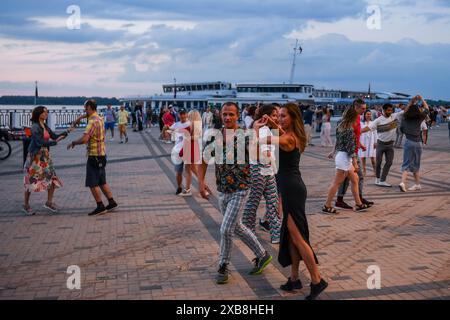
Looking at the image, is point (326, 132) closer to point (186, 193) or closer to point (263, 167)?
point (186, 193)

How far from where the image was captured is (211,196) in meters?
10.0

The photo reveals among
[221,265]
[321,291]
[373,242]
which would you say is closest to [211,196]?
[373,242]

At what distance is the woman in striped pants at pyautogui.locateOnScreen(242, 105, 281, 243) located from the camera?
6.35 m

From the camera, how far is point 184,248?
6523 mm

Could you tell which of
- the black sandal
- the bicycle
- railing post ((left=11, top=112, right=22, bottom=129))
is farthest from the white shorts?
railing post ((left=11, top=112, right=22, bottom=129))

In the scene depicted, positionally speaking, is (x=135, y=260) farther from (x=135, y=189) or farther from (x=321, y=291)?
(x=135, y=189)

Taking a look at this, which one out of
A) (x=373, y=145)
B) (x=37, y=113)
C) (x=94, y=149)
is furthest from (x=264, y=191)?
(x=373, y=145)

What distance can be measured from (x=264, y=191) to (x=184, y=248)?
124 centimetres

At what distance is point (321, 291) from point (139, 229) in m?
3.51

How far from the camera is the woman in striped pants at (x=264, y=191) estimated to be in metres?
6.35

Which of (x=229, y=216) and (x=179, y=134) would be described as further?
(x=179, y=134)

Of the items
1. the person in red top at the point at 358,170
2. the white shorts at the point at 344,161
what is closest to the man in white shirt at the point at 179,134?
the white shorts at the point at 344,161

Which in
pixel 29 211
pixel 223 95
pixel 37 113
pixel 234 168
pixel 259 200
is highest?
pixel 223 95

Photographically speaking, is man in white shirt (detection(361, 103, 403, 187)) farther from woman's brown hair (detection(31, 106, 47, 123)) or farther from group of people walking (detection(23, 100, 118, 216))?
woman's brown hair (detection(31, 106, 47, 123))
